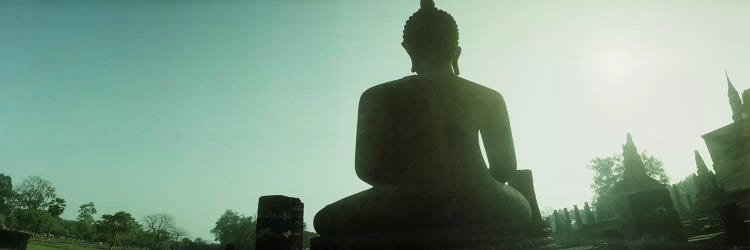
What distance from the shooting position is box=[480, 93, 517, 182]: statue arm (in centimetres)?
282

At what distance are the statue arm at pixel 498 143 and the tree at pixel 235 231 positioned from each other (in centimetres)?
4683

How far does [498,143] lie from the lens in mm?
2852

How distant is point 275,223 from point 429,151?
2.65 metres

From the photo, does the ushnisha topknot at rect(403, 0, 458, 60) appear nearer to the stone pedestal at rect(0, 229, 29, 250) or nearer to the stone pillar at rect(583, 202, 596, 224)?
the stone pedestal at rect(0, 229, 29, 250)

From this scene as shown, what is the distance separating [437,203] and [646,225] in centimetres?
→ 1138

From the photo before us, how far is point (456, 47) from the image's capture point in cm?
317

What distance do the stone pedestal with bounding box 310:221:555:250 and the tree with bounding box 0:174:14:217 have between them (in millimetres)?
96590

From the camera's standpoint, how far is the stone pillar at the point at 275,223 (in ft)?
14.0

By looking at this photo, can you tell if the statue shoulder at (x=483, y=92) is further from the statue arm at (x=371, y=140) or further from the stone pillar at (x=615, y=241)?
the stone pillar at (x=615, y=241)

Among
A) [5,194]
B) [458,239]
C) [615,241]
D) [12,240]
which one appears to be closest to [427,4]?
[458,239]

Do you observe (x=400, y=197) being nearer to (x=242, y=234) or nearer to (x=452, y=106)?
(x=452, y=106)

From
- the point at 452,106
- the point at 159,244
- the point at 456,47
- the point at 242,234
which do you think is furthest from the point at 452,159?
the point at 159,244

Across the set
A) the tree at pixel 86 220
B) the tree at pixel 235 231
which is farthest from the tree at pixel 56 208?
the tree at pixel 235 231

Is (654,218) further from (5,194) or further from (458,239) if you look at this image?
(5,194)
